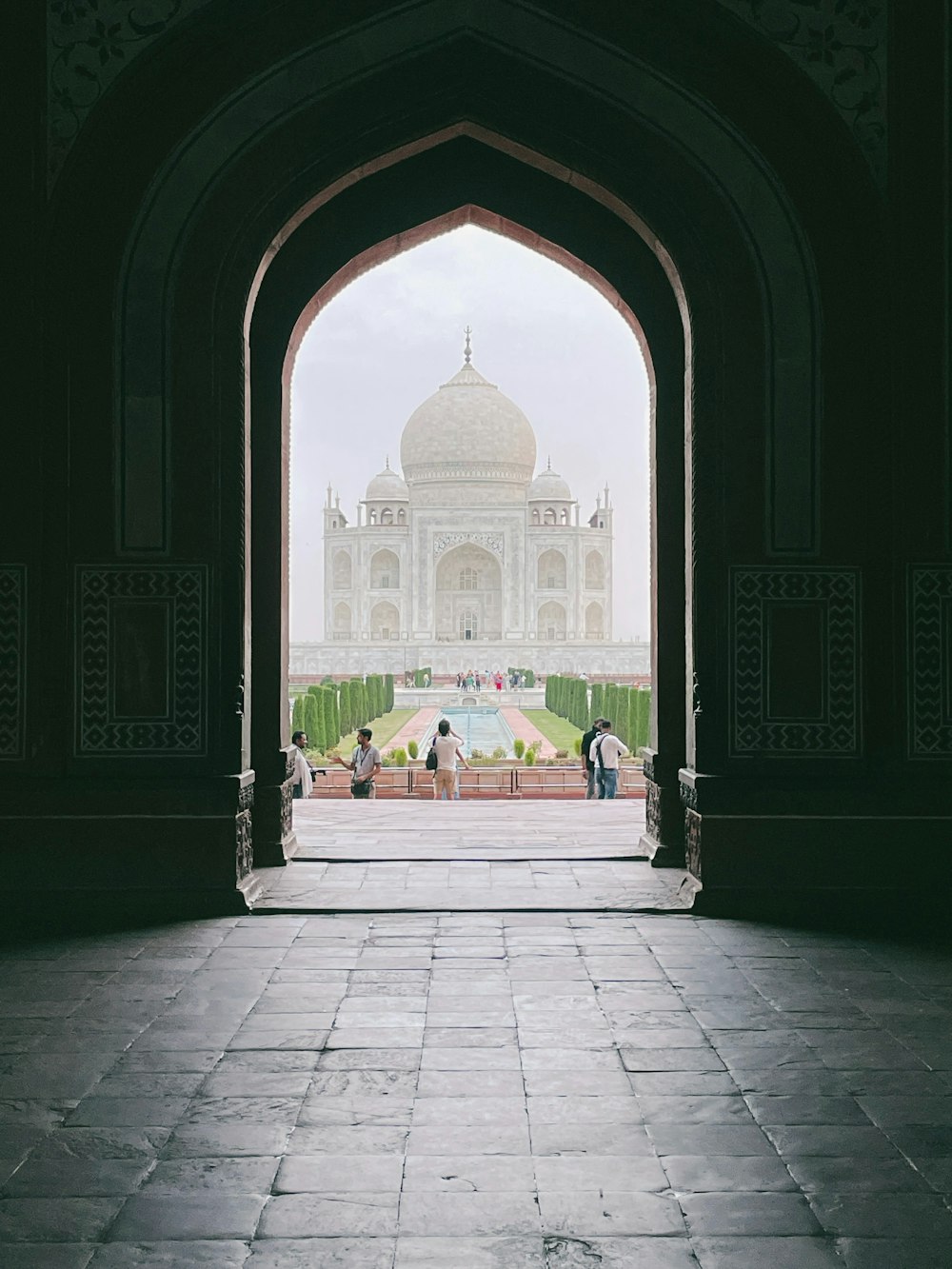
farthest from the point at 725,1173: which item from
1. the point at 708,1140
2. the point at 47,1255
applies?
the point at 47,1255

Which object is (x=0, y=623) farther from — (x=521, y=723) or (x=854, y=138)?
(x=521, y=723)

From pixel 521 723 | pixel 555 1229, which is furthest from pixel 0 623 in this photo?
pixel 521 723

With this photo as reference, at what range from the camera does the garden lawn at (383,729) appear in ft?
53.7

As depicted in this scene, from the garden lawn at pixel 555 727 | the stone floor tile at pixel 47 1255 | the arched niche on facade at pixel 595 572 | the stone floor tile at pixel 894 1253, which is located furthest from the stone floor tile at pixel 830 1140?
the arched niche on facade at pixel 595 572

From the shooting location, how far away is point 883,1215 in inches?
78.2

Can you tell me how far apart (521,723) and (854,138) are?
53.2ft

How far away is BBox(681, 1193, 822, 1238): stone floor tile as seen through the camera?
6.35 feet

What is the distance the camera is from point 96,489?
4.38 metres

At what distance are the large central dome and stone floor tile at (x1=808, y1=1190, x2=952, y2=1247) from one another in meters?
38.0

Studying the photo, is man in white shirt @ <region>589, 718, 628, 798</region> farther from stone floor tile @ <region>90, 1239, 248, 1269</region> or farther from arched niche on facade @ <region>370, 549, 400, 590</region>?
arched niche on facade @ <region>370, 549, 400, 590</region>

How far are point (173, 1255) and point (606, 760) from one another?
6.93 m

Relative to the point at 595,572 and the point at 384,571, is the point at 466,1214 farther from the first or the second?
the point at 595,572

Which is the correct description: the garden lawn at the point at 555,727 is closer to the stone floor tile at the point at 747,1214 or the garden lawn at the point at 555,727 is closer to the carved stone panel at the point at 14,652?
the carved stone panel at the point at 14,652

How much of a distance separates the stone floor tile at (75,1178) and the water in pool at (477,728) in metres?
11.8
